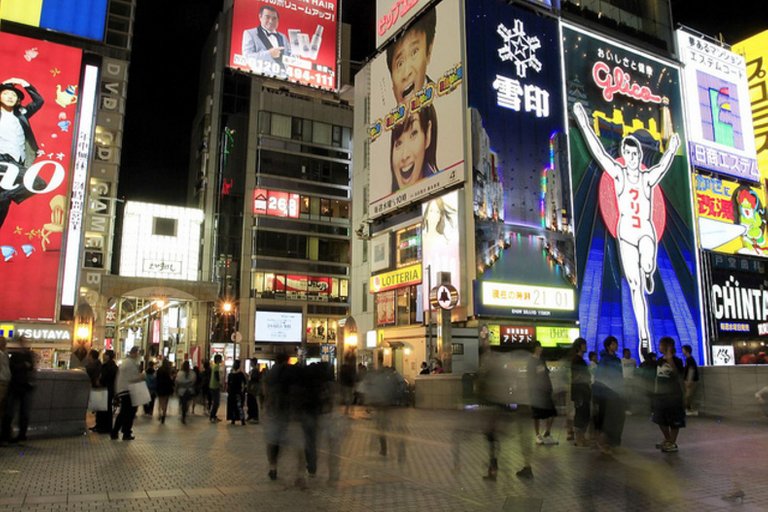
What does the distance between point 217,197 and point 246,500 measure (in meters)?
57.4

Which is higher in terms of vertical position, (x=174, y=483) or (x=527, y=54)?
(x=527, y=54)

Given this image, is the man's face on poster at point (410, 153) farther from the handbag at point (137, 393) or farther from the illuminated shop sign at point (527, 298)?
the handbag at point (137, 393)

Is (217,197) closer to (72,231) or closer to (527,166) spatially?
(72,231)

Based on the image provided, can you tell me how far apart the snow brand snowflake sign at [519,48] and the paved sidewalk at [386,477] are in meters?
25.1

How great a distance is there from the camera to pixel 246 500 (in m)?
6.61

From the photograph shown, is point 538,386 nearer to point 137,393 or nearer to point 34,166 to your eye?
point 137,393

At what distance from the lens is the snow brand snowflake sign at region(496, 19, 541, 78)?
109 feet

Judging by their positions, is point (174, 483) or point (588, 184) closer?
point (174, 483)

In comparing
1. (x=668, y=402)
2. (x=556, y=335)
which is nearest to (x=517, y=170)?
(x=556, y=335)

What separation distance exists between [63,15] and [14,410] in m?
39.0

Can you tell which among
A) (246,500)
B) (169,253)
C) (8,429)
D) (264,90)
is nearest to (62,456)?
(8,429)

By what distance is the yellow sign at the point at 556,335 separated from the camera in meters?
32.5

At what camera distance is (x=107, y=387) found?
44.4 ft

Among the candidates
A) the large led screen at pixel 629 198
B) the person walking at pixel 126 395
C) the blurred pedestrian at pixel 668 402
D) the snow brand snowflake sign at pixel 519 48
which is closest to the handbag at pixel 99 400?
the person walking at pixel 126 395
